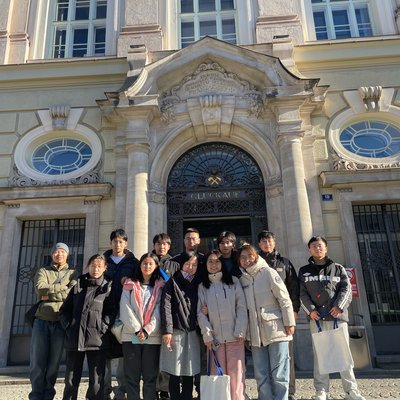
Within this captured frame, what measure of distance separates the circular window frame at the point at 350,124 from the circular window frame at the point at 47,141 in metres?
6.22

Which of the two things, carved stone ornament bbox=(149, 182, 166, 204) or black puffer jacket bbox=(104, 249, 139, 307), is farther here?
carved stone ornament bbox=(149, 182, 166, 204)

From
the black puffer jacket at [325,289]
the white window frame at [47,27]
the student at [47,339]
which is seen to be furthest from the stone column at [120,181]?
the black puffer jacket at [325,289]

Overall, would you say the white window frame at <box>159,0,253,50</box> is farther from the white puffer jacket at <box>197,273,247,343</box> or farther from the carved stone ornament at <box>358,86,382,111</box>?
the white puffer jacket at <box>197,273,247,343</box>

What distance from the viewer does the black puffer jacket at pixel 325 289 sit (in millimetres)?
5398

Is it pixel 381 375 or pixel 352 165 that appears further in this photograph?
pixel 352 165

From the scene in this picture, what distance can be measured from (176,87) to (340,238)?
5.83 meters

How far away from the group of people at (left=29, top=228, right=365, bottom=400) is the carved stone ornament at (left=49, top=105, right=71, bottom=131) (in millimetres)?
6711

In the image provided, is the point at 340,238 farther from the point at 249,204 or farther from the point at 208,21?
the point at 208,21

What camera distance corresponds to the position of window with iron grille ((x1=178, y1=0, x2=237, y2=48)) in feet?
41.5

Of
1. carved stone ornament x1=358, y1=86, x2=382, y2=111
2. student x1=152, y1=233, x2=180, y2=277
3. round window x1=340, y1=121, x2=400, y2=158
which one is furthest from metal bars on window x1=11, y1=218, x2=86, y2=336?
carved stone ornament x1=358, y1=86, x2=382, y2=111

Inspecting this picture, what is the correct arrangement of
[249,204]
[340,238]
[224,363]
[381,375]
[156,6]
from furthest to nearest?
[156,6], [249,204], [340,238], [381,375], [224,363]

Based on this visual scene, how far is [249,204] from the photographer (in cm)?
1070

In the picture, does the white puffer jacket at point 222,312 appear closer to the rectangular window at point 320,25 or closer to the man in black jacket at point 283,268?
the man in black jacket at point 283,268

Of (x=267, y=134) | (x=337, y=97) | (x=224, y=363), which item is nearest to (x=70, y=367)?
(x=224, y=363)
